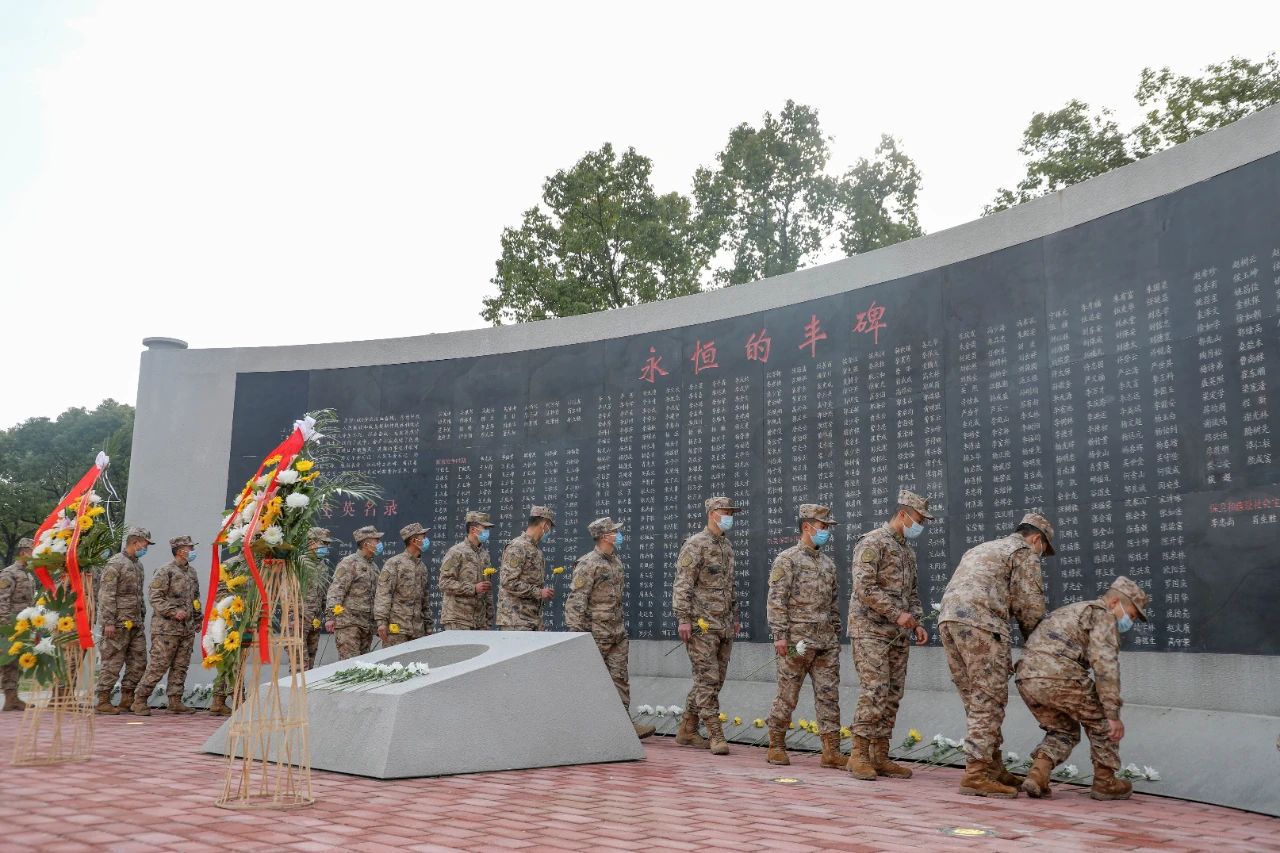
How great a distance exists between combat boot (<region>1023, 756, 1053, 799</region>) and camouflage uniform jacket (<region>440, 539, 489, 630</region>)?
5.60 meters

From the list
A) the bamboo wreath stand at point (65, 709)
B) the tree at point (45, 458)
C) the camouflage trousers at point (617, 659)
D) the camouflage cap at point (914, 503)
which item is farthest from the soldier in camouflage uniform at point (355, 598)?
the tree at point (45, 458)

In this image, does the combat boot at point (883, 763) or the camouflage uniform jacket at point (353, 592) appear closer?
the combat boot at point (883, 763)

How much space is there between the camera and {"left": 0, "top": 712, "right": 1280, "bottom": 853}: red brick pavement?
383cm

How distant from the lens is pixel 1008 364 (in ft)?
24.4

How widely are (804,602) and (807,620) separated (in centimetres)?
13

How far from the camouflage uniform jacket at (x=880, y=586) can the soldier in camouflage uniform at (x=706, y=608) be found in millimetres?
1548

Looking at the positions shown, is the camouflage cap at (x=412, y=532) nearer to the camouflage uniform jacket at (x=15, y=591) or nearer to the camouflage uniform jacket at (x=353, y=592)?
the camouflage uniform jacket at (x=353, y=592)

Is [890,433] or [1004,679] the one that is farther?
[890,433]

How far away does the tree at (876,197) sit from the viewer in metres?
21.0

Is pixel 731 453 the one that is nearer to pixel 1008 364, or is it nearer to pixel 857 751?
pixel 1008 364

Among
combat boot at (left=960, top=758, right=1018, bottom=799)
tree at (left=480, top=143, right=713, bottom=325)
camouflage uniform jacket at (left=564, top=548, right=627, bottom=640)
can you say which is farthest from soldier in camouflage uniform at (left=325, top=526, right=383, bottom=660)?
tree at (left=480, top=143, right=713, bottom=325)

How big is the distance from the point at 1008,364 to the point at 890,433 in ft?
3.66

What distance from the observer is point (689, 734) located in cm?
811

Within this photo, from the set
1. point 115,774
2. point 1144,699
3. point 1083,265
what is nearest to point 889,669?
point 1144,699
